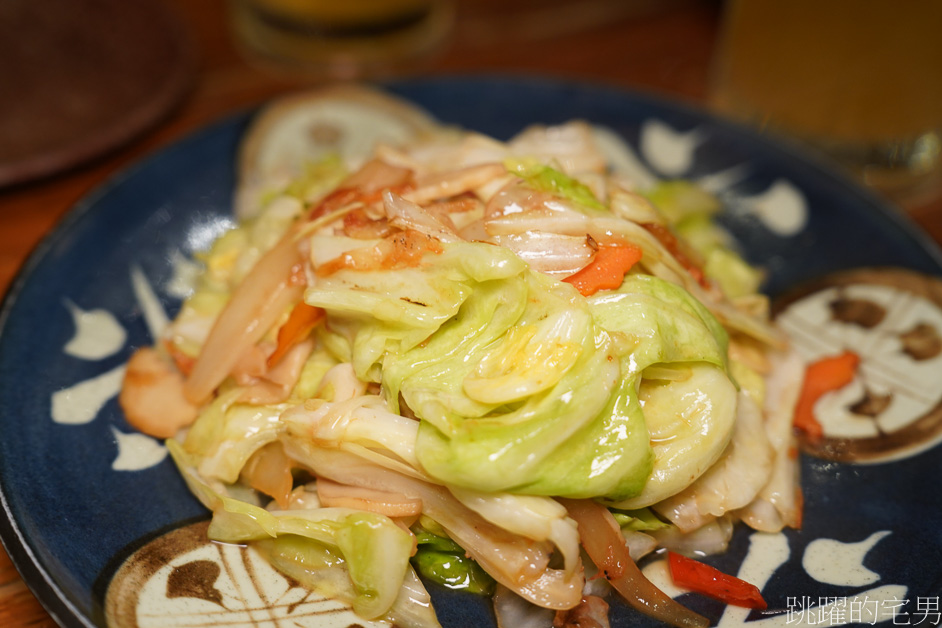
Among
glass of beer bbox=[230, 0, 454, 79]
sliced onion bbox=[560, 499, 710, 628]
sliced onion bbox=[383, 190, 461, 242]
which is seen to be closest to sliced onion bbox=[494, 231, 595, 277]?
sliced onion bbox=[383, 190, 461, 242]

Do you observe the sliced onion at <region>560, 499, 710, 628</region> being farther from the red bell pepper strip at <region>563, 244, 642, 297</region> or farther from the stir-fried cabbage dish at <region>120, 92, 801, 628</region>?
the red bell pepper strip at <region>563, 244, 642, 297</region>

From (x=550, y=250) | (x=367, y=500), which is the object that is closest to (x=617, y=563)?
(x=367, y=500)

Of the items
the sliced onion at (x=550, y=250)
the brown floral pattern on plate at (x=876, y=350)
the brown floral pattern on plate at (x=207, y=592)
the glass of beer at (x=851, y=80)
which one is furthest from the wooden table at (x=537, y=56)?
the brown floral pattern on plate at (x=207, y=592)

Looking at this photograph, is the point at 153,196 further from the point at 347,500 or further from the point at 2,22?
the point at 2,22

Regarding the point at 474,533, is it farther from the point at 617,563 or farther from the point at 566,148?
the point at 566,148

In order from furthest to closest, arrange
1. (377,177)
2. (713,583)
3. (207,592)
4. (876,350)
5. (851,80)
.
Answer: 1. (851,80)
2. (876,350)
3. (377,177)
4. (713,583)
5. (207,592)

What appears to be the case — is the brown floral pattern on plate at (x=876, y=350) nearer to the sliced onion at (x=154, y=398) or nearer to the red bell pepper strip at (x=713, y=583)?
the red bell pepper strip at (x=713, y=583)

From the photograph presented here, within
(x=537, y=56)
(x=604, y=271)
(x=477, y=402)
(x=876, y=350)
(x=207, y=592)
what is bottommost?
(x=207, y=592)
